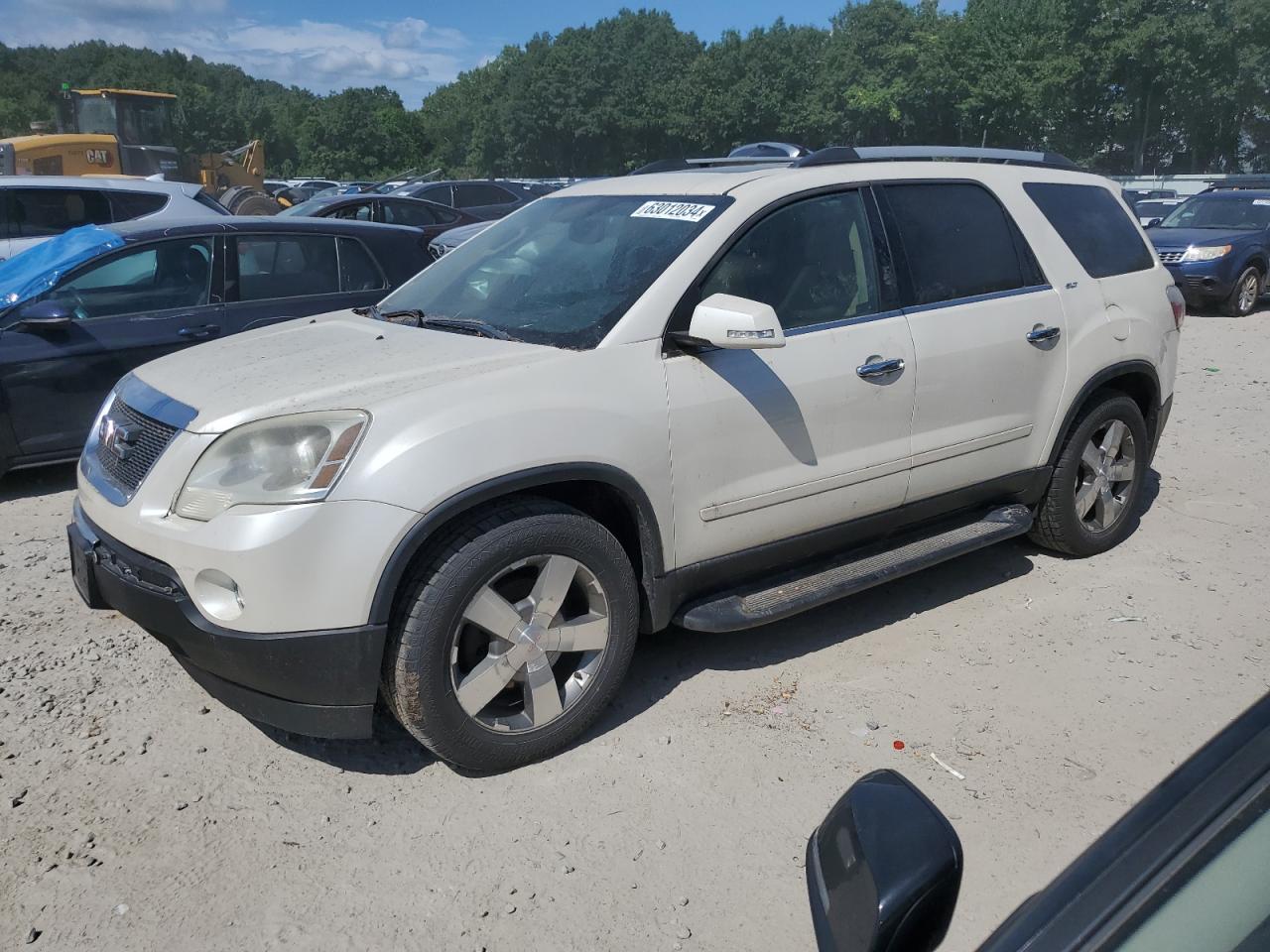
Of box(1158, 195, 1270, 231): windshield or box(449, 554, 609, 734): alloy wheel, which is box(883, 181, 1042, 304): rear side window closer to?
box(449, 554, 609, 734): alloy wheel

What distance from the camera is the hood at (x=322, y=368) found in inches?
120

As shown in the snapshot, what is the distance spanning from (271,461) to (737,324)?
1.44 m

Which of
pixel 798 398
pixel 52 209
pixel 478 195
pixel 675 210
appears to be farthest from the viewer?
pixel 478 195

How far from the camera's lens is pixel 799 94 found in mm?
75750

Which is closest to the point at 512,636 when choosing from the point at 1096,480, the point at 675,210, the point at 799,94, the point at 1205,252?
the point at 675,210

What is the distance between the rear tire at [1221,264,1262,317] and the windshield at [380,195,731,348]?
11895mm

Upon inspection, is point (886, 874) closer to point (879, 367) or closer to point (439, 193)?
point (879, 367)

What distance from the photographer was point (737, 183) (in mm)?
3859

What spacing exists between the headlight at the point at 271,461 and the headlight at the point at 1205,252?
43.8 ft

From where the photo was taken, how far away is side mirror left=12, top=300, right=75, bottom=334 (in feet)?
18.5

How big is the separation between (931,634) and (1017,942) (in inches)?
130

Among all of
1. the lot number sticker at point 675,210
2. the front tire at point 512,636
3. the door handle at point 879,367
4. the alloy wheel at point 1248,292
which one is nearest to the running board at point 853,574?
the front tire at point 512,636

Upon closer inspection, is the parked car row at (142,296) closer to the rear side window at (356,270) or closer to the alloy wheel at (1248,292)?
the rear side window at (356,270)

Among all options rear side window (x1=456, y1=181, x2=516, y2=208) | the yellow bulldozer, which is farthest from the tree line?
rear side window (x1=456, y1=181, x2=516, y2=208)
